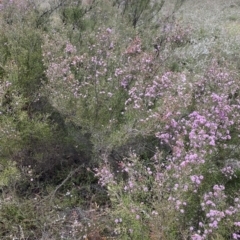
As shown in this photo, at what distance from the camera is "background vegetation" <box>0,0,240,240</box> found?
8.38 ft

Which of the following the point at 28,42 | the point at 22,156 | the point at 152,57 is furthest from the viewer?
the point at 28,42

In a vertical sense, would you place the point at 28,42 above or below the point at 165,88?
above

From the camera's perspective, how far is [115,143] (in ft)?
11.2

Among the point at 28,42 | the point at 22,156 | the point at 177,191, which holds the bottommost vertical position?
the point at 22,156

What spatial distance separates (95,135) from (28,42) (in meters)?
1.36

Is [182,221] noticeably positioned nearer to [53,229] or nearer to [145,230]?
[145,230]

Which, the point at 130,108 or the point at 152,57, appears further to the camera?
the point at 152,57

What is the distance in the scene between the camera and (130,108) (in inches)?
133

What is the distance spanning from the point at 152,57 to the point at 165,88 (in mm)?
381

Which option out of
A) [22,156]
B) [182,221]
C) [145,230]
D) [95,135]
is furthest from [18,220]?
[182,221]

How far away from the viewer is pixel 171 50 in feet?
13.3

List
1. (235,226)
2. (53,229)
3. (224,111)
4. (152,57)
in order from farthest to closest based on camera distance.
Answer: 1. (152,57)
2. (53,229)
3. (224,111)
4. (235,226)

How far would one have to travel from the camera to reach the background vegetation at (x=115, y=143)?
8.38 ft

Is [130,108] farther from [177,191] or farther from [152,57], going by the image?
[177,191]
